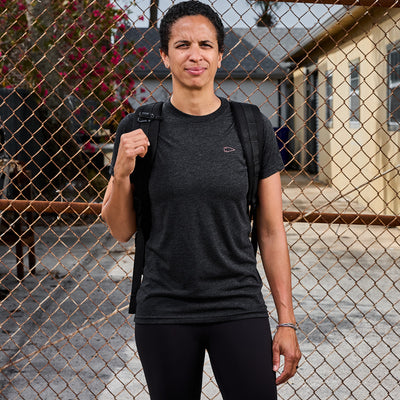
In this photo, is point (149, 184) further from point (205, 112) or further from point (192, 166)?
point (205, 112)

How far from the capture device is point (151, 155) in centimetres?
202

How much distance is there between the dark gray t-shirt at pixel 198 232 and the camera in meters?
1.97

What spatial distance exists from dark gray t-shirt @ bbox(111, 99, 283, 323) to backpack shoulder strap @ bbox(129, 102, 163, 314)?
0.09ft

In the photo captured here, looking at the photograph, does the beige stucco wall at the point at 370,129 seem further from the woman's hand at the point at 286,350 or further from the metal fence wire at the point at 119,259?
the woman's hand at the point at 286,350

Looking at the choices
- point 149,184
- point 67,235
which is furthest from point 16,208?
point 67,235

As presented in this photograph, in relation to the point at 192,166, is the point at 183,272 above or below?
below

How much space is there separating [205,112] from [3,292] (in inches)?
191

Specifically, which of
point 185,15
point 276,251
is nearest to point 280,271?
point 276,251

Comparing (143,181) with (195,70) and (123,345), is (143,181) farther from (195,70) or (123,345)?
(123,345)

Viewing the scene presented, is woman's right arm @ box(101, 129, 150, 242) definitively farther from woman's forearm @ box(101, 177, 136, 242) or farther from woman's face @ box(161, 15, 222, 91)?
woman's face @ box(161, 15, 222, 91)

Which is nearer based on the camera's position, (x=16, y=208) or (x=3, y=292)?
(x=16, y=208)

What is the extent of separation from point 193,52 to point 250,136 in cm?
32

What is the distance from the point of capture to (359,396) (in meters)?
3.94

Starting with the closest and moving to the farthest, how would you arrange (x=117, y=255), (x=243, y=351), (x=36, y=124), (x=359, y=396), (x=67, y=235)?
(x=243, y=351) < (x=359, y=396) < (x=117, y=255) < (x=67, y=235) < (x=36, y=124)
